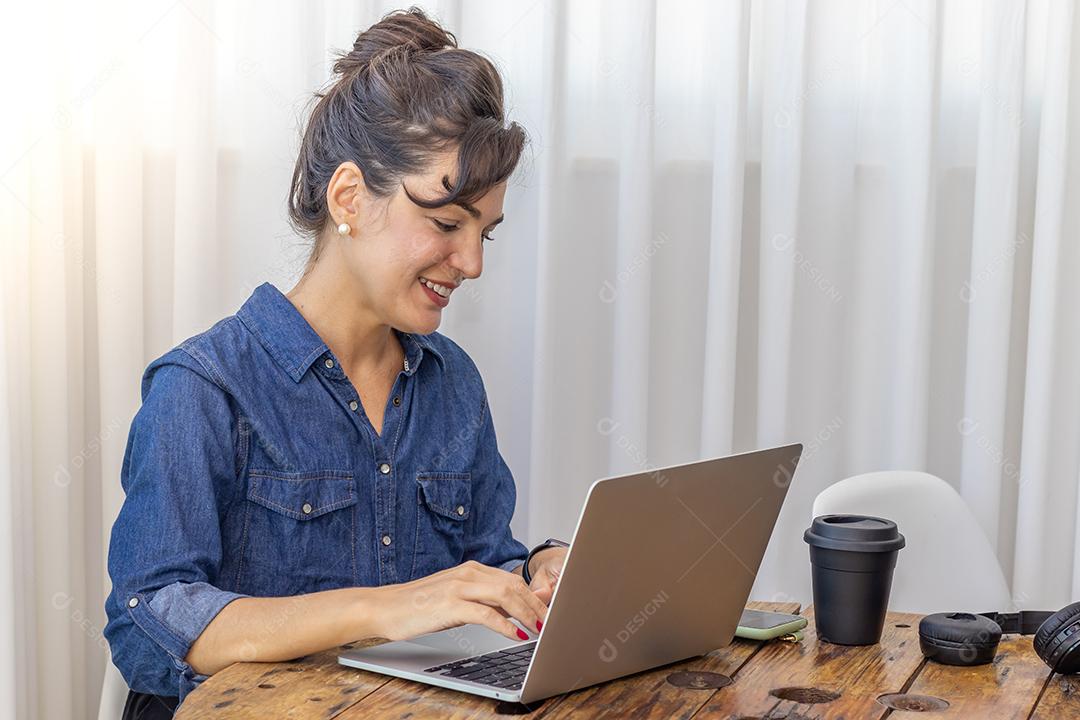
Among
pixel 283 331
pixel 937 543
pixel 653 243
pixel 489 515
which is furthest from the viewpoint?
pixel 653 243

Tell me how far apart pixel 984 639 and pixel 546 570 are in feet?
1.53

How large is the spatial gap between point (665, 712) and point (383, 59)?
35.1 inches

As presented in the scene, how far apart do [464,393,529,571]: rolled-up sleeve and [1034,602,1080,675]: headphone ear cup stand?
70cm

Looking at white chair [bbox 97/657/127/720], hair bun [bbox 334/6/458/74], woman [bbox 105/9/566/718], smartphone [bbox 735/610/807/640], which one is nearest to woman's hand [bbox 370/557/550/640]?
woman [bbox 105/9/566/718]

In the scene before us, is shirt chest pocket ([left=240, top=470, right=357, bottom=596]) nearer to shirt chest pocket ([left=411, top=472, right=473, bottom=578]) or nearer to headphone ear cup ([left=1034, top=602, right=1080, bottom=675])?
shirt chest pocket ([left=411, top=472, right=473, bottom=578])

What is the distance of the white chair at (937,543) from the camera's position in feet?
5.84

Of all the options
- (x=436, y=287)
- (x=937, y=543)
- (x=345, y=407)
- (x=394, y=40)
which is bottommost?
(x=937, y=543)

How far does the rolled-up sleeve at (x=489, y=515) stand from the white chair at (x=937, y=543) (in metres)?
0.49

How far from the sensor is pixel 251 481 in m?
1.40

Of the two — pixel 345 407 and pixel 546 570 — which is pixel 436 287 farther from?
pixel 546 570

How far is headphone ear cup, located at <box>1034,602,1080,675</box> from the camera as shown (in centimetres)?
111

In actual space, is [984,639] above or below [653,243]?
below

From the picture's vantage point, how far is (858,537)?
3.98 ft

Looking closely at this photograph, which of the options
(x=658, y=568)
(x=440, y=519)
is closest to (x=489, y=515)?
(x=440, y=519)
